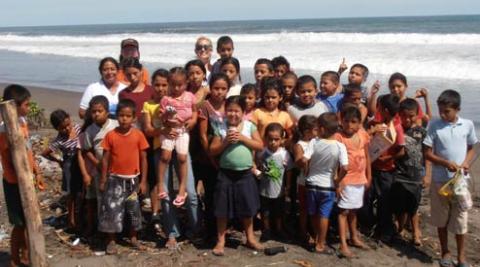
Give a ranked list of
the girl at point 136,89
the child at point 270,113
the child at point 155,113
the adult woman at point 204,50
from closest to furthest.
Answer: the child at point 155,113, the child at point 270,113, the girl at point 136,89, the adult woman at point 204,50

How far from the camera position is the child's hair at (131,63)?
5.45 metres

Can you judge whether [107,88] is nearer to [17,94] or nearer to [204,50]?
[17,94]

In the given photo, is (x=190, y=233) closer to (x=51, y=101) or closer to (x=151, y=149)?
(x=151, y=149)

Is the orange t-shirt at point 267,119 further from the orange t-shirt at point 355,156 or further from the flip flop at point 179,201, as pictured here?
the flip flop at point 179,201

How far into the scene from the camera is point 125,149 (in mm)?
5020

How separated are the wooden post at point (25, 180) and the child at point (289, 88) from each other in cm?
257

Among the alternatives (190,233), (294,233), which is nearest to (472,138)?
(294,233)

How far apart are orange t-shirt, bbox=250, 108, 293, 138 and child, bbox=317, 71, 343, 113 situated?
1.65 ft

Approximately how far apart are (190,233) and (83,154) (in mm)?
1353

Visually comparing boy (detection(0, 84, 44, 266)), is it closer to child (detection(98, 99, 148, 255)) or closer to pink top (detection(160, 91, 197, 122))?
child (detection(98, 99, 148, 255))

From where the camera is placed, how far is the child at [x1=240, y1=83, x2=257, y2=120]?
5312mm

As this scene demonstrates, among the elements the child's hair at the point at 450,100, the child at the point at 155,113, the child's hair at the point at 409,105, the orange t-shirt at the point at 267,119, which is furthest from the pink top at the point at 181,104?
the child's hair at the point at 450,100

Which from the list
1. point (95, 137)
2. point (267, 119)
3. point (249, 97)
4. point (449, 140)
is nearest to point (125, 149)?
point (95, 137)

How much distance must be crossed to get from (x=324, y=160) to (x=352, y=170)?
1.06 ft
